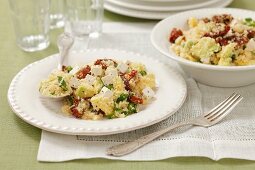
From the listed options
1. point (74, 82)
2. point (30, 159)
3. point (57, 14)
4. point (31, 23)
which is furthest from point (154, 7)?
point (30, 159)

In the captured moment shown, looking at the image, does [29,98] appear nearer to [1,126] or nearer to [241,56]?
[1,126]

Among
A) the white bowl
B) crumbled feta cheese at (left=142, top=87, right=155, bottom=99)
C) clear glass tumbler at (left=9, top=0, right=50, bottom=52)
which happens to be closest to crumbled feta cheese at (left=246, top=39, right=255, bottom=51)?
the white bowl

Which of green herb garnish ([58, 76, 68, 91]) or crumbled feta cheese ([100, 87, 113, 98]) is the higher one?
crumbled feta cheese ([100, 87, 113, 98])

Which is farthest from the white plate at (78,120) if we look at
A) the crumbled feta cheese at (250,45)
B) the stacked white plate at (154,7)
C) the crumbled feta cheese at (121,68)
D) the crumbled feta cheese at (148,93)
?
the stacked white plate at (154,7)

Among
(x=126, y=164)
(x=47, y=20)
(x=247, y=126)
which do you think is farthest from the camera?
(x=47, y=20)

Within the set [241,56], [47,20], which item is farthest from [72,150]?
[47,20]

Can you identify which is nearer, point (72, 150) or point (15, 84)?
point (72, 150)

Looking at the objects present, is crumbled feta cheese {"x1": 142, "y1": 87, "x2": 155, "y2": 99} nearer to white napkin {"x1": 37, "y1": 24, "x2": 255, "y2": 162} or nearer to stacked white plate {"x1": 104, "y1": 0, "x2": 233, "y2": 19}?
white napkin {"x1": 37, "y1": 24, "x2": 255, "y2": 162}
